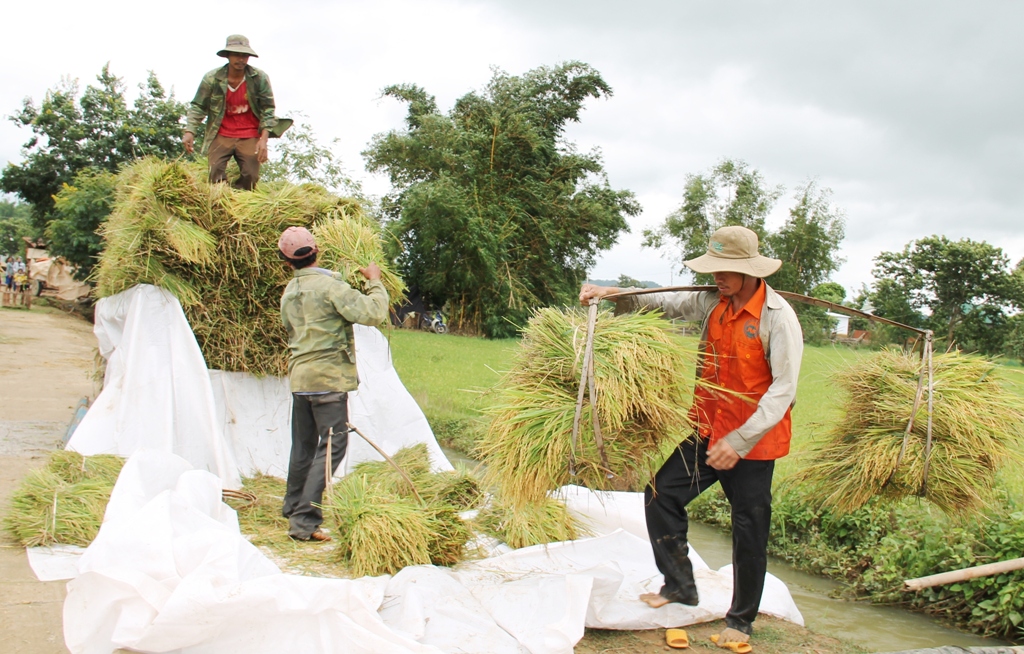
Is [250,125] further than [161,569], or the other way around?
[250,125]

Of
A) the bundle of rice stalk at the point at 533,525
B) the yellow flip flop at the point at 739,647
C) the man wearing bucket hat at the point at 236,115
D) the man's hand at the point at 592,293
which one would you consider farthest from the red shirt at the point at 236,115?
the yellow flip flop at the point at 739,647

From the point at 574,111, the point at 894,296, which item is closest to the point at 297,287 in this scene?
the point at 574,111

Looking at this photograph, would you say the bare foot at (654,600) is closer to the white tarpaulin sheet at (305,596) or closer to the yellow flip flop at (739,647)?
the white tarpaulin sheet at (305,596)

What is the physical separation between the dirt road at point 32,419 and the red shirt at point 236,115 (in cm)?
216

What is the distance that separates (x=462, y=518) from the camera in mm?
4113

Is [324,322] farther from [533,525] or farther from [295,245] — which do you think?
[533,525]

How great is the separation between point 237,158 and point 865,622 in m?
5.15

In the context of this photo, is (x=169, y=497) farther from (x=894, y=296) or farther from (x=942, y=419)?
(x=894, y=296)

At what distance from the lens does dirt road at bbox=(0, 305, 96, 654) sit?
2.88 m

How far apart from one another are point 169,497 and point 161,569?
17.4 inches

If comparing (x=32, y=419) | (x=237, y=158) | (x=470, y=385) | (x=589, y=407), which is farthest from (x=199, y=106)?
(x=470, y=385)

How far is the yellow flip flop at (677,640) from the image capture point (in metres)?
3.10

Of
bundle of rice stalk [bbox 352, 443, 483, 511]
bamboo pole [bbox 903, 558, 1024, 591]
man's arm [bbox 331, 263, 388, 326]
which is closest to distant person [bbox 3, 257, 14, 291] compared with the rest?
bundle of rice stalk [bbox 352, 443, 483, 511]

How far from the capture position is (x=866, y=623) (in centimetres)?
409
